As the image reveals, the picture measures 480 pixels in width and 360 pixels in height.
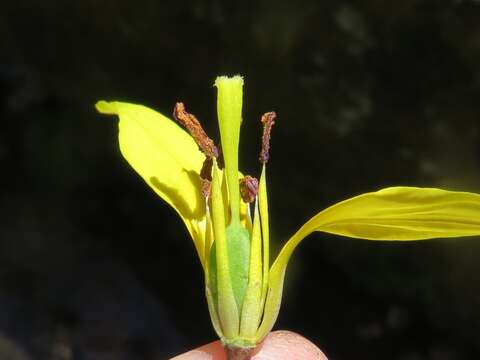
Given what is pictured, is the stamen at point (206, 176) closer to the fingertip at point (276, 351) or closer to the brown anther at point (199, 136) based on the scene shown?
the brown anther at point (199, 136)

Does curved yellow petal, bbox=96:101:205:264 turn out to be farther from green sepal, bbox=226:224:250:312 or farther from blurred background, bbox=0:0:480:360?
blurred background, bbox=0:0:480:360

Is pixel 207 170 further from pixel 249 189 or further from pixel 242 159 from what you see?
pixel 242 159

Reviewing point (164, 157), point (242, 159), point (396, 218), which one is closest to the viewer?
point (396, 218)

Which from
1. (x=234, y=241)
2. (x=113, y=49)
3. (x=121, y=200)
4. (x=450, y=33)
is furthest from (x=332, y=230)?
(x=121, y=200)

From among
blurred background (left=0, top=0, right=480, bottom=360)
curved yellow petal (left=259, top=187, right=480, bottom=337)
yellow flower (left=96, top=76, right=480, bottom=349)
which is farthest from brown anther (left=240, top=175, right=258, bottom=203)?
blurred background (left=0, top=0, right=480, bottom=360)

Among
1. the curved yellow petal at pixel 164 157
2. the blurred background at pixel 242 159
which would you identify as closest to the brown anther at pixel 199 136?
the curved yellow petal at pixel 164 157

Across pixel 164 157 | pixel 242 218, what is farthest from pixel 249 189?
pixel 164 157

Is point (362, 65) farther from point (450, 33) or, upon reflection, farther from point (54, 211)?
point (54, 211)
